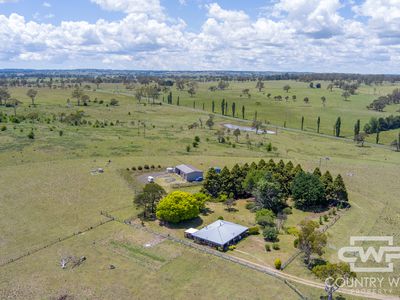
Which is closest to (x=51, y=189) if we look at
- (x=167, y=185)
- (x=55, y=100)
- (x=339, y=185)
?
(x=167, y=185)

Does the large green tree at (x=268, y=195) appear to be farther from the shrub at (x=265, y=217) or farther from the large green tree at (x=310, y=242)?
the large green tree at (x=310, y=242)

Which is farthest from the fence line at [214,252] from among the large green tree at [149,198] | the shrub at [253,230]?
the shrub at [253,230]

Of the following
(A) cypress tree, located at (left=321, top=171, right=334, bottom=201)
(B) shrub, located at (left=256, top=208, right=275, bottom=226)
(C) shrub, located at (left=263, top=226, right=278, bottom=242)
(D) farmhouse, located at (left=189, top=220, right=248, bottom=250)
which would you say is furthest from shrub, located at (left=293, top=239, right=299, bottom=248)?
(A) cypress tree, located at (left=321, top=171, right=334, bottom=201)

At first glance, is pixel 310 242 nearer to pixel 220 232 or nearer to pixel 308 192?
pixel 220 232

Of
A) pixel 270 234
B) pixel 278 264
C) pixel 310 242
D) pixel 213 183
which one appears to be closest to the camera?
pixel 278 264

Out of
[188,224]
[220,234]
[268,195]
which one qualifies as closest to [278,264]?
[220,234]

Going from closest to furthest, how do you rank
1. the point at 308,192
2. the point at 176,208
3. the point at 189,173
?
the point at 176,208
the point at 308,192
the point at 189,173

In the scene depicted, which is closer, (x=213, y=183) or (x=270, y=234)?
(x=270, y=234)
